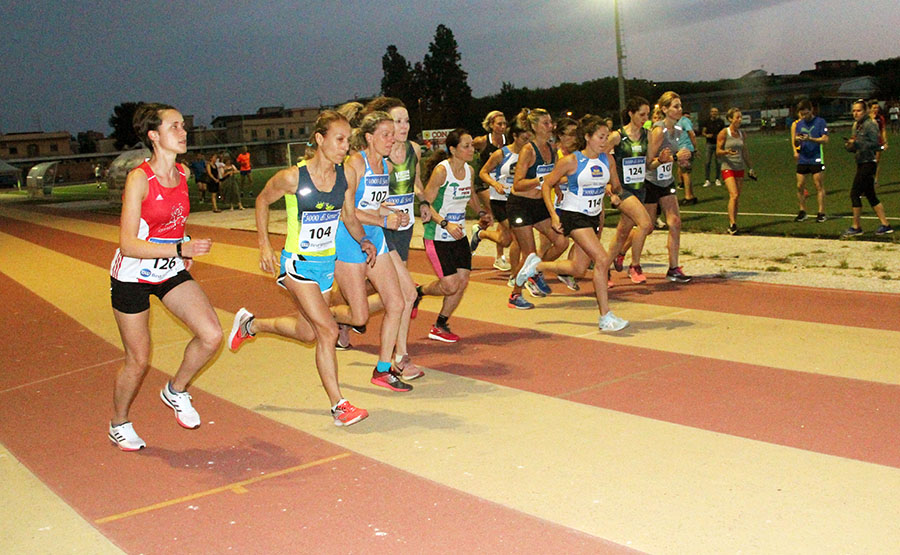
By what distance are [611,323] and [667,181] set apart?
10.9ft

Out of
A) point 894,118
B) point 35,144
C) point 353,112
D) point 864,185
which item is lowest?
point 864,185

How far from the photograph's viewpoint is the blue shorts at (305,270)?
237 inches

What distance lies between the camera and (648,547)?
13.1 ft

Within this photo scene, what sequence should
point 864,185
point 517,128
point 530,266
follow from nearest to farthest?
point 530,266
point 517,128
point 864,185

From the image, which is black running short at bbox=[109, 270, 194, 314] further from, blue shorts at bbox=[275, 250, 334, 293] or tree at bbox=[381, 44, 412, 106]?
tree at bbox=[381, 44, 412, 106]

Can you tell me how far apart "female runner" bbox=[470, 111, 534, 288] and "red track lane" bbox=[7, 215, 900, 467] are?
1.94 m

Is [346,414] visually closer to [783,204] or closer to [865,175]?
[865,175]

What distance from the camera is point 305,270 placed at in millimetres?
6020

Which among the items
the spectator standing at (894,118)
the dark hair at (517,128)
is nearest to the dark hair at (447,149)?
the dark hair at (517,128)

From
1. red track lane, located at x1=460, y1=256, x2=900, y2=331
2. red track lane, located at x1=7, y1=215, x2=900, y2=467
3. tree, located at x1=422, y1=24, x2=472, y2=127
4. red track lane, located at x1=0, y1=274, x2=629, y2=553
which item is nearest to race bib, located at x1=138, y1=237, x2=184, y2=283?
red track lane, located at x1=0, y1=274, x2=629, y2=553

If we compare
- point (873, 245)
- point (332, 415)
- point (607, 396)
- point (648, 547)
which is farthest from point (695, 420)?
point (873, 245)

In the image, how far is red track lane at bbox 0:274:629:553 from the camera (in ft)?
14.1

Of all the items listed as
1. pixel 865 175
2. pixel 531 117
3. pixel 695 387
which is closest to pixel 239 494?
pixel 695 387

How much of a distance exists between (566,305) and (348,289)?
384cm
